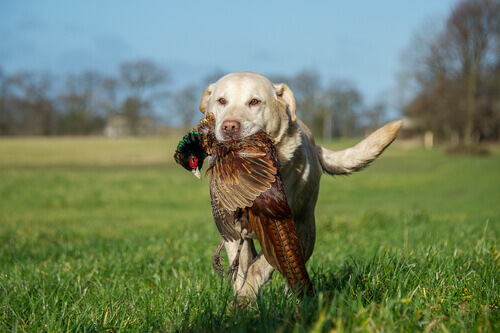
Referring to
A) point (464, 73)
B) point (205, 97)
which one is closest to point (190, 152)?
point (205, 97)

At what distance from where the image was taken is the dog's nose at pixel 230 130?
307 cm

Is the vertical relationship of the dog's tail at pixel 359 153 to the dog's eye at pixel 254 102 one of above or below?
below

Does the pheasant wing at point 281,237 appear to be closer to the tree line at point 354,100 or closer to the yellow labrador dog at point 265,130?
the yellow labrador dog at point 265,130

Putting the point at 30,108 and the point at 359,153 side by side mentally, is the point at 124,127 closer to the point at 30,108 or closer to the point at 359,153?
the point at 30,108

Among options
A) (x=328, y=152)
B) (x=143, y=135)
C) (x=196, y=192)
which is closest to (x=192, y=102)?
(x=143, y=135)

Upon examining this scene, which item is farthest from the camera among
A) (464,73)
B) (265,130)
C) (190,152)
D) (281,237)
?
(464,73)

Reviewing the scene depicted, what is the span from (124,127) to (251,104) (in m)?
63.1

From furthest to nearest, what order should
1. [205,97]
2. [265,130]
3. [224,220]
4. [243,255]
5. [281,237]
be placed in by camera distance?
[205,97]
[243,255]
[265,130]
[224,220]
[281,237]

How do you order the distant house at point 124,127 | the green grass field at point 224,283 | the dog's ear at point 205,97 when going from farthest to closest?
the distant house at point 124,127
the dog's ear at point 205,97
the green grass field at point 224,283

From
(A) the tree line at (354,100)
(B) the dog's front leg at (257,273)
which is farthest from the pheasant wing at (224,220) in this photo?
(A) the tree line at (354,100)

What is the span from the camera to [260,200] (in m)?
2.67

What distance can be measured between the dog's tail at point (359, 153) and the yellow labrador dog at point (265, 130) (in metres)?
0.50

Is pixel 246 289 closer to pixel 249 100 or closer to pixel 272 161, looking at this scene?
pixel 272 161

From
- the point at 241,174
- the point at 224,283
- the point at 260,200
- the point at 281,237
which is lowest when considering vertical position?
the point at 224,283
